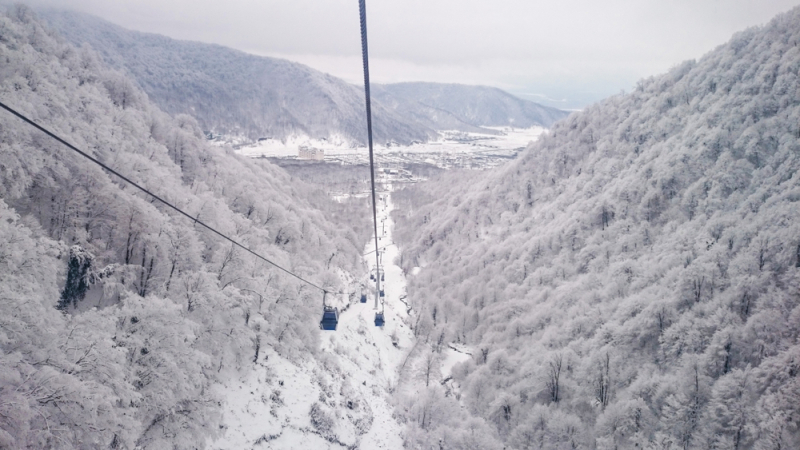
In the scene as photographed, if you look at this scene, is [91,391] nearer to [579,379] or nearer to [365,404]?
[365,404]

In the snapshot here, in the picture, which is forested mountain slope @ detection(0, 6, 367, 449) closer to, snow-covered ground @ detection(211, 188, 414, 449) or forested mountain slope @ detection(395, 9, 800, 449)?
snow-covered ground @ detection(211, 188, 414, 449)

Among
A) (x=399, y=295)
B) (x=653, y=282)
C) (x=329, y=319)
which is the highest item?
(x=653, y=282)

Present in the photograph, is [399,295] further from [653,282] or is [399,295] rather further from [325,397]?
[325,397]

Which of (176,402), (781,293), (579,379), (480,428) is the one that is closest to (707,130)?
(781,293)

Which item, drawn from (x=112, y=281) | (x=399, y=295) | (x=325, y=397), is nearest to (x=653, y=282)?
(x=325, y=397)

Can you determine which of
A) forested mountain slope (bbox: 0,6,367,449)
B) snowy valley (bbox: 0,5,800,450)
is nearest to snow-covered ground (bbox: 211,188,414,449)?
snowy valley (bbox: 0,5,800,450)
